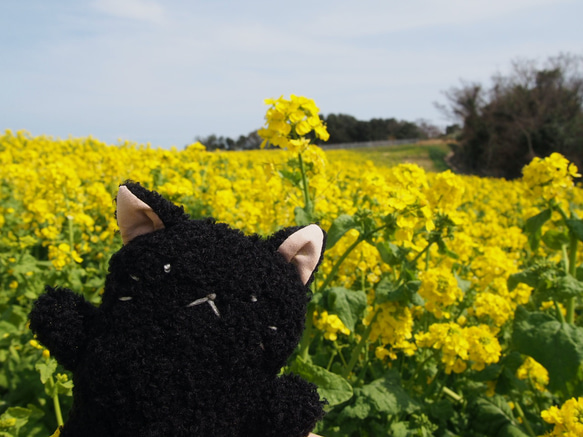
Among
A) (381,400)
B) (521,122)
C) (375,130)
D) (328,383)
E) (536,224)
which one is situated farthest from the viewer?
(375,130)

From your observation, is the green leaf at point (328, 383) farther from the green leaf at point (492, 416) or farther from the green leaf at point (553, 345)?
the green leaf at point (492, 416)

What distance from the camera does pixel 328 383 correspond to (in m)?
1.44

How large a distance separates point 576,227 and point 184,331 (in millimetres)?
1808

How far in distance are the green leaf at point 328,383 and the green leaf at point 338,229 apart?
14.9 inches

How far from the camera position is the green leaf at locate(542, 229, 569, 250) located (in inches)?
84.0

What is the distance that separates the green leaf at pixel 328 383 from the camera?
1407mm

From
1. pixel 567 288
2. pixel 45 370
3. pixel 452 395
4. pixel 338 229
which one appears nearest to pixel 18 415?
pixel 45 370

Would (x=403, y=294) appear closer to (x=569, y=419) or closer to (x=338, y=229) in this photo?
(x=338, y=229)

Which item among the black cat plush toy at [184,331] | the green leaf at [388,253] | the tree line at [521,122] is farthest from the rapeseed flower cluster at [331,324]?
the tree line at [521,122]

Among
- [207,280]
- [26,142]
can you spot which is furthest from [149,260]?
[26,142]

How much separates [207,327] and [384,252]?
3.03ft

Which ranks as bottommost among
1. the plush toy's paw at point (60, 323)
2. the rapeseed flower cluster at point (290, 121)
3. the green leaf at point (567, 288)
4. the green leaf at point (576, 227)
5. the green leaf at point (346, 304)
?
the green leaf at point (567, 288)

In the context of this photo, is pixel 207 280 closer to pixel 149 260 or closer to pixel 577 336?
pixel 149 260

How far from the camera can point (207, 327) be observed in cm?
92
